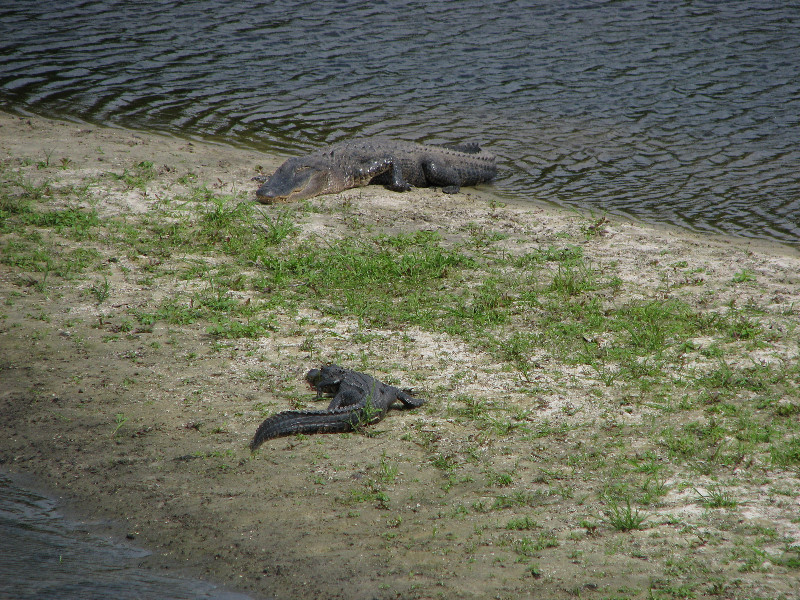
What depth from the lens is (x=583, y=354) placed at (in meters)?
5.38

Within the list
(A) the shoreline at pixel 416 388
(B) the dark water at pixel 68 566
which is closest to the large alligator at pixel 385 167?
(A) the shoreline at pixel 416 388

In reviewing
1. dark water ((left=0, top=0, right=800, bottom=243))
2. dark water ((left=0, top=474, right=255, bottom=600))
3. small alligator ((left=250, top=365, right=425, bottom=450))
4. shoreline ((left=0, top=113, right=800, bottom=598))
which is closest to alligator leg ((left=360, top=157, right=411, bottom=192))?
dark water ((left=0, top=0, right=800, bottom=243))

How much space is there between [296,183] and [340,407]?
4.88 metres

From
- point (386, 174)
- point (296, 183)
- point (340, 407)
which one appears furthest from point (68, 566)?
point (386, 174)

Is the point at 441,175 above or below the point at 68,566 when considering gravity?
below

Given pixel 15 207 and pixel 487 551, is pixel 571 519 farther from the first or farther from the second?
pixel 15 207

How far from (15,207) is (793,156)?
31.0ft

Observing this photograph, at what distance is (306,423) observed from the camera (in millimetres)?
4426

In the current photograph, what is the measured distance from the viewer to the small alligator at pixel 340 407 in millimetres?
4367

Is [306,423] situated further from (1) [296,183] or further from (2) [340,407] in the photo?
(1) [296,183]

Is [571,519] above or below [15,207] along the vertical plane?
below

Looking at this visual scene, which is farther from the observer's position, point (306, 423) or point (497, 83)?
point (497, 83)

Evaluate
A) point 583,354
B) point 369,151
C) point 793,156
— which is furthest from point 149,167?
point 793,156

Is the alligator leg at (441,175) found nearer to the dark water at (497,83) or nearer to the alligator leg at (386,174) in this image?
the alligator leg at (386,174)
